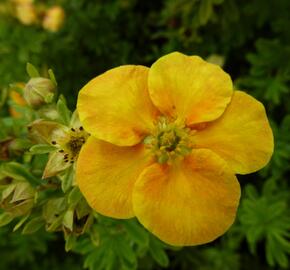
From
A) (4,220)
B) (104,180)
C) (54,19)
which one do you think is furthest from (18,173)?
(54,19)

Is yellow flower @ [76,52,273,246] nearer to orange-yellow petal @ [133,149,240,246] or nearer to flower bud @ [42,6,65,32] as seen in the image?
orange-yellow petal @ [133,149,240,246]

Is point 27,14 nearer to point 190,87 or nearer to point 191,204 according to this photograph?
point 190,87

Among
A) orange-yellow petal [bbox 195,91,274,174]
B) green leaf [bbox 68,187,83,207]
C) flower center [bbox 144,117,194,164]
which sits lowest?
green leaf [bbox 68,187,83,207]

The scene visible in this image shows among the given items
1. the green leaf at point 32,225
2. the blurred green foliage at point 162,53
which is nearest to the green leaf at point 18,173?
the green leaf at point 32,225

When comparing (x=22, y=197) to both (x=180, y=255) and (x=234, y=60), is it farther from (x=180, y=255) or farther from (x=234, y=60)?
(x=234, y=60)

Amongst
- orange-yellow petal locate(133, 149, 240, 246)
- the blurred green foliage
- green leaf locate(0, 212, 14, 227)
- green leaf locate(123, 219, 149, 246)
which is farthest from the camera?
the blurred green foliage

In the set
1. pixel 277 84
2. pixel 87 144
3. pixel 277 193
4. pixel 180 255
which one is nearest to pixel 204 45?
pixel 277 84

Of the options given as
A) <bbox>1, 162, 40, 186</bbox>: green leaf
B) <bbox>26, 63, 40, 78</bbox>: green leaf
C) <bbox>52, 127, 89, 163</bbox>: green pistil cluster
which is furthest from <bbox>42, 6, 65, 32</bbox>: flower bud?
<bbox>52, 127, 89, 163</bbox>: green pistil cluster
